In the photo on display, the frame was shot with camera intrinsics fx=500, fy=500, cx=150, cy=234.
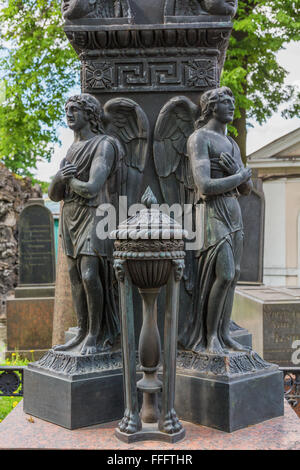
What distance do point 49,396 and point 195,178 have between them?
1795 millimetres

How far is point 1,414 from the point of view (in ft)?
19.0

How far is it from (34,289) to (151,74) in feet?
24.5

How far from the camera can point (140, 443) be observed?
9.77 feet

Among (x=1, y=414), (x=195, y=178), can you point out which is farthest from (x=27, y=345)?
(x=195, y=178)

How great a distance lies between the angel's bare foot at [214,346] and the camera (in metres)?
3.44

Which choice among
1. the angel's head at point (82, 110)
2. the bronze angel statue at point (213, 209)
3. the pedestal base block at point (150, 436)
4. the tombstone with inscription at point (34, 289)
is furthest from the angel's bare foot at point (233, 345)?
the tombstone with inscription at point (34, 289)

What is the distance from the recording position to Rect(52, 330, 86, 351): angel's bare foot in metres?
3.56

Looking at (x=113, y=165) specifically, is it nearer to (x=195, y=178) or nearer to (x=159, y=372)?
(x=195, y=178)

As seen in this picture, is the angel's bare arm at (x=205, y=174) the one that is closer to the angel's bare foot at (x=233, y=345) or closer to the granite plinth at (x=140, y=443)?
the angel's bare foot at (x=233, y=345)

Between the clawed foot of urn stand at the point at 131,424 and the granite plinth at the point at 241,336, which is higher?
the granite plinth at the point at 241,336

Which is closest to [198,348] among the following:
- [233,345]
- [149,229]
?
[233,345]

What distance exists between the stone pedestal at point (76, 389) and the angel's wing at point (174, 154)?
128 cm
